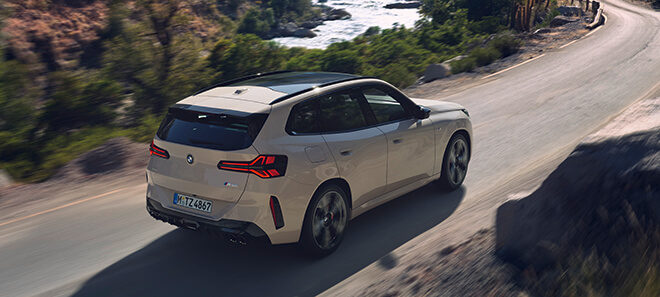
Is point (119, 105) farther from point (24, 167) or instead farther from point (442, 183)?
point (442, 183)

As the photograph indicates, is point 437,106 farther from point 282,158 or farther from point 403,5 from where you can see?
point 403,5

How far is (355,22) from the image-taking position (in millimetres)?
68438

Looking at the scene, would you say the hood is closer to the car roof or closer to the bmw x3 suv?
the bmw x3 suv

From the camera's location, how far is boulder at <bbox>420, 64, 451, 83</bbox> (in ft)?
62.1

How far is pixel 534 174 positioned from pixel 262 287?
4.03 m

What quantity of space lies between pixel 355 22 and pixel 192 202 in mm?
64988

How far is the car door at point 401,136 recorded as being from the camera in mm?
6293

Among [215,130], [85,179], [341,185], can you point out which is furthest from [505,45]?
[215,130]

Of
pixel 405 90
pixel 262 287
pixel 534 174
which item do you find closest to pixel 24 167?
pixel 262 287

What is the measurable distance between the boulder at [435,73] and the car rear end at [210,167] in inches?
562

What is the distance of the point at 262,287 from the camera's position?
5188mm

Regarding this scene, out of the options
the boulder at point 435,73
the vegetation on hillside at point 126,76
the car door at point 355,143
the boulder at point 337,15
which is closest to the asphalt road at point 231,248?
the car door at point 355,143

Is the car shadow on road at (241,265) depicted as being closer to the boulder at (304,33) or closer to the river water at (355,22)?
the river water at (355,22)

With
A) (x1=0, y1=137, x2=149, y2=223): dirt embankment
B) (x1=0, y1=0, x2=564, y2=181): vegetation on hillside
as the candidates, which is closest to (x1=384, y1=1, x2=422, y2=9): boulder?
(x1=0, y1=0, x2=564, y2=181): vegetation on hillside
